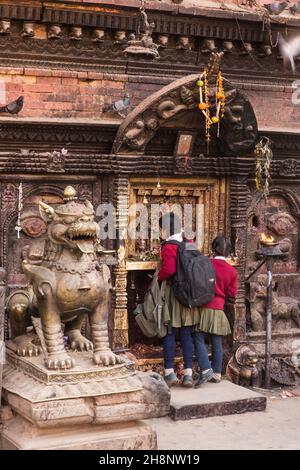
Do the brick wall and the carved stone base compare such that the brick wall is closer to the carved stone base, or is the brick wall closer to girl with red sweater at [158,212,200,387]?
girl with red sweater at [158,212,200,387]

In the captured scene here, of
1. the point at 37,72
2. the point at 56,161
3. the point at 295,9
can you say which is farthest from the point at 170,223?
the point at 295,9

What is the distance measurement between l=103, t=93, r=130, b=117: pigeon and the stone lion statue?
9.20ft

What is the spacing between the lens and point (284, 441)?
313 inches

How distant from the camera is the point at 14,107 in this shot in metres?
9.28

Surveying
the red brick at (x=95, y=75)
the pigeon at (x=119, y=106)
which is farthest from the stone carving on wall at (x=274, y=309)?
the red brick at (x=95, y=75)

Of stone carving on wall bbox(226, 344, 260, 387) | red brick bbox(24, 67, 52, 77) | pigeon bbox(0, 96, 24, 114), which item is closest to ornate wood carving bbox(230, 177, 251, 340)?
stone carving on wall bbox(226, 344, 260, 387)

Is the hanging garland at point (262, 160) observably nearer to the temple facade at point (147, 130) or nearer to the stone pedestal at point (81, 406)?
the temple facade at point (147, 130)

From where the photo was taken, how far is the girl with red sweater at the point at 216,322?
30.5 feet

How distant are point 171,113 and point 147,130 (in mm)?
333

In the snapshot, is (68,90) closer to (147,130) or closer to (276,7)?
(147,130)

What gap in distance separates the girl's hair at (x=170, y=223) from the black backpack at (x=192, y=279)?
1018mm

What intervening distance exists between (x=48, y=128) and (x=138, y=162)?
3.73 feet

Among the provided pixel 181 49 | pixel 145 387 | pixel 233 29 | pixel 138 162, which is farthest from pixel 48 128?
pixel 145 387
